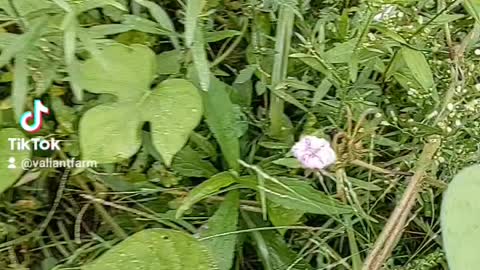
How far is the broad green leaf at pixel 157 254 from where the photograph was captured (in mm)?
866

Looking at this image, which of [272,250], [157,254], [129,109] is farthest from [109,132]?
[272,250]

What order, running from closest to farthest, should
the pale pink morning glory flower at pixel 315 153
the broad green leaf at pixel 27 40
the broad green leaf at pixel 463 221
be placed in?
the broad green leaf at pixel 463 221 → the broad green leaf at pixel 27 40 → the pale pink morning glory flower at pixel 315 153

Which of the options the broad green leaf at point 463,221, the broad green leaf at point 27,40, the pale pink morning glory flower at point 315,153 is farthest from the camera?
the pale pink morning glory flower at point 315,153

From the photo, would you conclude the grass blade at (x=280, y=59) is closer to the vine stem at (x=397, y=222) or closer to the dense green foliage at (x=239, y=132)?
the dense green foliage at (x=239, y=132)

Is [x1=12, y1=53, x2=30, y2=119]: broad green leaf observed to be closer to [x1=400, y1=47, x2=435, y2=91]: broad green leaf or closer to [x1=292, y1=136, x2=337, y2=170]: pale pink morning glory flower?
[x1=292, y1=136, x2=337, y2=170]: pale pink morning glory flower

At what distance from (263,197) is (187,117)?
0.39 ft

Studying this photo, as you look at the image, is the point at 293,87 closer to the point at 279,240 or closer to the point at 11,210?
the point at 279,240

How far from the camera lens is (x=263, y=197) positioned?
0.91 m

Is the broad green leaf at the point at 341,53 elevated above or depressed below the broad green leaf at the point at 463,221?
above

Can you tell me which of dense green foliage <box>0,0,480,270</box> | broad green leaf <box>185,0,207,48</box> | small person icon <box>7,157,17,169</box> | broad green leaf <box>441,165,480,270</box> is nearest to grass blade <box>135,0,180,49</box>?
dense green foliage <box>0,0,480,270</box>

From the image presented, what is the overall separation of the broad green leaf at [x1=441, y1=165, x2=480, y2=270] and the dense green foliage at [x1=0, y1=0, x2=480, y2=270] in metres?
0.19

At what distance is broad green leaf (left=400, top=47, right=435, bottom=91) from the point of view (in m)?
0.91

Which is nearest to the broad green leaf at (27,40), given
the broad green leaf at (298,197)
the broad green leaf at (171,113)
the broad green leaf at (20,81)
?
the broad green leaf at (20,81)

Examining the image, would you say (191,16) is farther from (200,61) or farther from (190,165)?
(190,165)
